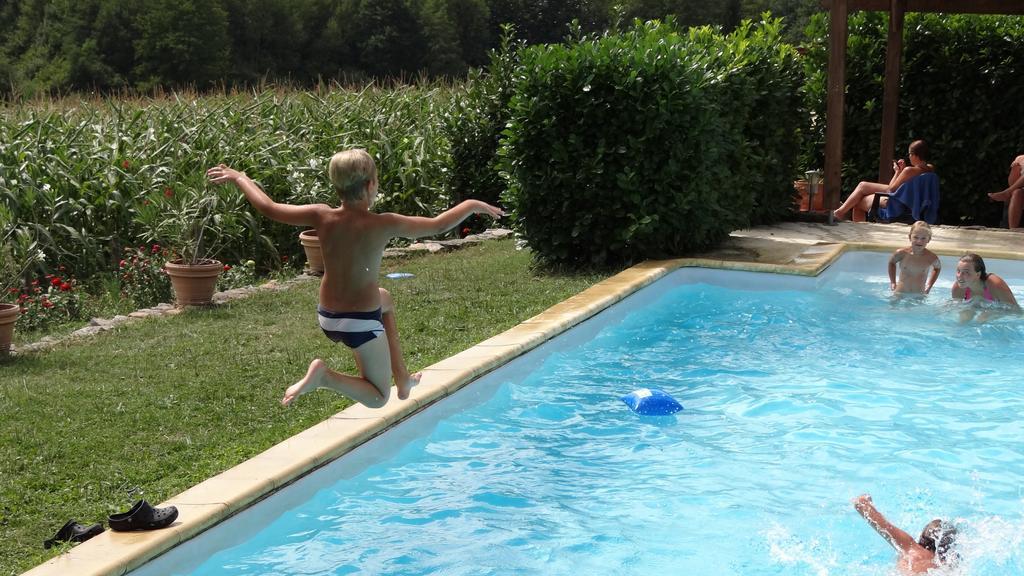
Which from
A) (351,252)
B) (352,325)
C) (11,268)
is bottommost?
(11,268)

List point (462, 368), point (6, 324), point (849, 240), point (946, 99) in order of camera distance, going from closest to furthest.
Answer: point (462, 368) → point (6, 324) → point (849, 240) → point (946, 99)

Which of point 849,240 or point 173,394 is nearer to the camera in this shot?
point 173,394

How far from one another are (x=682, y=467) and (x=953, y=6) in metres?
9.84

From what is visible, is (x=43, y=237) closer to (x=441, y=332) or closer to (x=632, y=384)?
(x=441, y=332)

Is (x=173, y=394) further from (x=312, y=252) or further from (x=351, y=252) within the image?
(x=312, y=252)

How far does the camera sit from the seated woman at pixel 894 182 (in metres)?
12.7

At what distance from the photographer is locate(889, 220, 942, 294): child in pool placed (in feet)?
32.1

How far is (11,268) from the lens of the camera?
8.30 meters

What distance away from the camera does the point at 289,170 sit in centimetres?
1214

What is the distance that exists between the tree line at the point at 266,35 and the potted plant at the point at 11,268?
37.1m

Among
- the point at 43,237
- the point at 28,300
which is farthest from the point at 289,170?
the point at 28,300

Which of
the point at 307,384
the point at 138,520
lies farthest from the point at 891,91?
the point at 138,520

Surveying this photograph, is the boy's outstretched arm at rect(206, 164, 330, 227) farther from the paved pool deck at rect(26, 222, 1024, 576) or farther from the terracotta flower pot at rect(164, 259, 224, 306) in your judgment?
the terracotta flower pot at rect(164, 259, 224, 306)

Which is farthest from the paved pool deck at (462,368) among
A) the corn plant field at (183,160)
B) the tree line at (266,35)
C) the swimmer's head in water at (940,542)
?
the tree line at (266,35)
